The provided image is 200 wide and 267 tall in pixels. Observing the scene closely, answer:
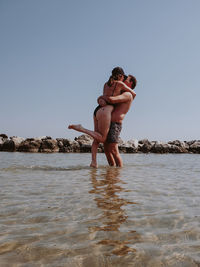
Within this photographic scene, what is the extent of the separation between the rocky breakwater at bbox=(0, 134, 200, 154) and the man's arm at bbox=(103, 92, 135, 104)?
13.2 metres

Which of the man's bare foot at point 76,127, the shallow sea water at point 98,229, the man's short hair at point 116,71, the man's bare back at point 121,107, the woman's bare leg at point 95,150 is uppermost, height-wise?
the man's short hair at point 116,71

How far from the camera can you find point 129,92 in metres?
6.02

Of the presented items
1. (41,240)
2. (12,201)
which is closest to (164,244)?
(41,240)

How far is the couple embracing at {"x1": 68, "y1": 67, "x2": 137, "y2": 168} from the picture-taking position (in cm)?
579

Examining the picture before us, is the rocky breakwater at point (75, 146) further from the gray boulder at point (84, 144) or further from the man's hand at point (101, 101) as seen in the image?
the man's hand at point (101, 101)

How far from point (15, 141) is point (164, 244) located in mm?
18437

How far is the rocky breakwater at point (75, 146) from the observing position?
18391 millimetres

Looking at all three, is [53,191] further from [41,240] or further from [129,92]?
[129,92]

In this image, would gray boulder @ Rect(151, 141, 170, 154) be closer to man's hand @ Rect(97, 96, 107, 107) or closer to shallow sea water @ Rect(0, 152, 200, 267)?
man's hand @ Rect(97, 96, 107, 107)

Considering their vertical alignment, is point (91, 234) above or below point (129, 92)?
below

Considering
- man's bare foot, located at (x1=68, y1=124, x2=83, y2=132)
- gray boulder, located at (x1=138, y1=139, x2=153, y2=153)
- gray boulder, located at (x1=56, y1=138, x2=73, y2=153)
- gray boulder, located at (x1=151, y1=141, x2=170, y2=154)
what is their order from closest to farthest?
man's bare foot, located at (x1=68, y1=124, x2=83, y2=132)
gray boulder, located at (x1=56, y1=138, x2=73, y2=153)
gray boulder, located at (x1=138, y1=139, x2=153, y2=153)
gray boulder, located at (x1=151, y1=141, x2=170, y2=154)

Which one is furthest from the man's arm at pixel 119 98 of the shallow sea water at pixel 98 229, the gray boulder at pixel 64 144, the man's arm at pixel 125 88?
the gray boulder at pixel 64 144

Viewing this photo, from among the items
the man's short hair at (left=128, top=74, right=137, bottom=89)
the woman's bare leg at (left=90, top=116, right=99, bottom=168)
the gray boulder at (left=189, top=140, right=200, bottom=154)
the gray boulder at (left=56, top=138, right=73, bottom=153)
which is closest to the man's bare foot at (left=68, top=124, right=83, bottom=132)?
the woman's bare leg at (left=90, top=116, right=99, bottom=168)

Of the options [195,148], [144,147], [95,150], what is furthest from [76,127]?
[195,148]
